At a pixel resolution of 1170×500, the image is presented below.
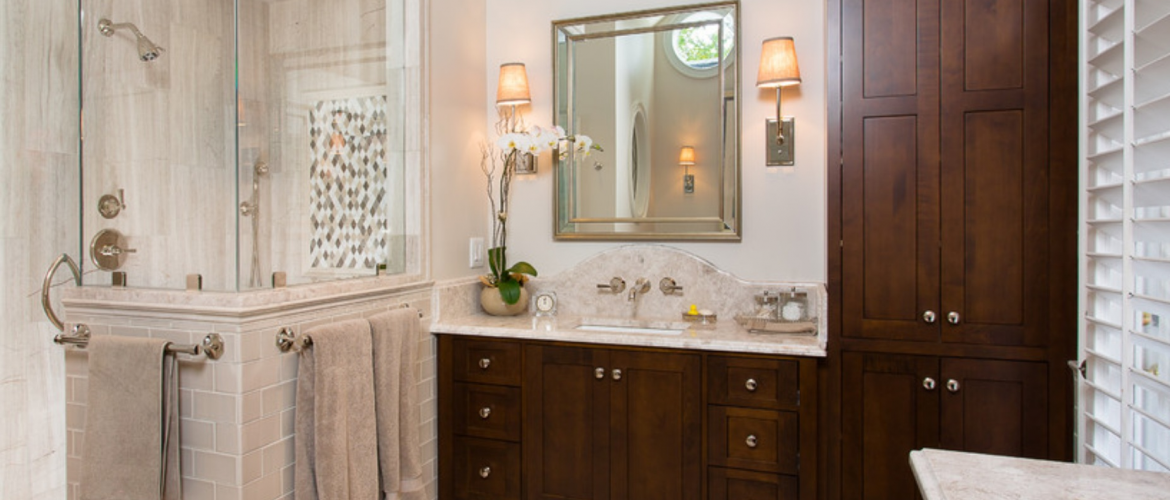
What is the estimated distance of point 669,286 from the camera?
2744mm

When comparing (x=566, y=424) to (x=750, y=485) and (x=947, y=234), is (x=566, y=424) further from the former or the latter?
(x=947, y=234)

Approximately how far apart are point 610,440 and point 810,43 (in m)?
1.75

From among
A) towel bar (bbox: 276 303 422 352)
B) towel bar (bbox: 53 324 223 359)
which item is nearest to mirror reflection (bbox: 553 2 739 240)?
towel bar (bbox: 276 303 422 352)

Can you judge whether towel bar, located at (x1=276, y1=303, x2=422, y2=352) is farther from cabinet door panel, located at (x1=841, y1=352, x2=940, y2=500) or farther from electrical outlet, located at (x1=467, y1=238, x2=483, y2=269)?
cabinet door panel, located at (x1=841, y1=352, x2=940, y2=500)

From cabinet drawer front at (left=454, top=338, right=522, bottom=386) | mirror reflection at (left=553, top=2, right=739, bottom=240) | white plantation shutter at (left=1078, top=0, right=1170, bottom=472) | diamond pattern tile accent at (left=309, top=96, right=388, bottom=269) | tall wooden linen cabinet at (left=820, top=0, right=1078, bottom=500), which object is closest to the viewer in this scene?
white plantation shutter at (left=1078, top=0, right=1170, bottom=472)

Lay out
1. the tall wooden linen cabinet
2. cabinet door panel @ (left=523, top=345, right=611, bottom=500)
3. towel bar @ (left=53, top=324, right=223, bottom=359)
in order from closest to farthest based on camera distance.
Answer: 1. towel bar @ (left=53, top=324, right=223, bottom=359)
2. the tall wooden linen cabinet
3. cabinet door panel @ (left=523, top=345, right=611, bottom=500)

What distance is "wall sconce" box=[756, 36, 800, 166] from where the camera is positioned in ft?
8.21

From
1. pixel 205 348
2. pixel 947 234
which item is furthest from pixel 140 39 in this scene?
pixel 947 234

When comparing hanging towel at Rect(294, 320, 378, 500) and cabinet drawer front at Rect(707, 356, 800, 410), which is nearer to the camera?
hanging towel at Rect(294, 320, 378, 500)

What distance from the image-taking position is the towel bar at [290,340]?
1.86 m

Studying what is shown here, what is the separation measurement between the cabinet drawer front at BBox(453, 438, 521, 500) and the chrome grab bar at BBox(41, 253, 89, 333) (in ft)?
4.45

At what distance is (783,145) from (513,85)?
121cm

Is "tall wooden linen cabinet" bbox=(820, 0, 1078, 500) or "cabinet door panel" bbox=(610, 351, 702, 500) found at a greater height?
"tall wooden linen cabinet" bbox=(820, 0, 1078, 500)

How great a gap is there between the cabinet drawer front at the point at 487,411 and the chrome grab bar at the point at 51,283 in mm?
1265
